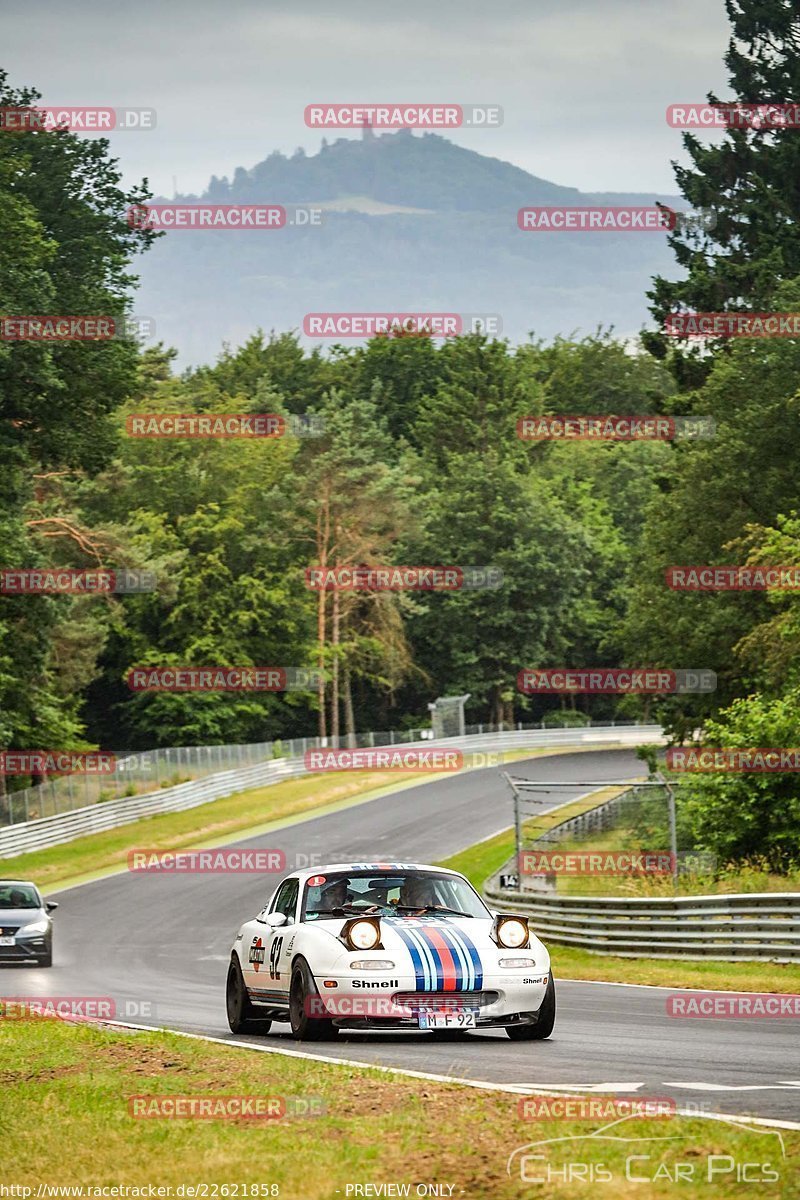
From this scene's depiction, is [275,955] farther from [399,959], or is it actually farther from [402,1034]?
[399,959]

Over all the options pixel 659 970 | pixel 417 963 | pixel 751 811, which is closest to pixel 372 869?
pixel 417 963

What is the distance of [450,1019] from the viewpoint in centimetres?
1297

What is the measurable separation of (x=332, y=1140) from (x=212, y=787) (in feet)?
203

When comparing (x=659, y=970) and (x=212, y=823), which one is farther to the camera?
(x=212, y=823)

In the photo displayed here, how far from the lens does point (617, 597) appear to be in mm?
109250

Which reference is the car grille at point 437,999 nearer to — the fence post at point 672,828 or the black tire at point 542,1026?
the black tire at point 542,1026

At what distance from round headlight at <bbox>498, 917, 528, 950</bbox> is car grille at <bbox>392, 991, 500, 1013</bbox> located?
1.54ft

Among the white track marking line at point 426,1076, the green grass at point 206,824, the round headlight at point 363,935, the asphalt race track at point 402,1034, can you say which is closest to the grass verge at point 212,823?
the green grass at point 206,824

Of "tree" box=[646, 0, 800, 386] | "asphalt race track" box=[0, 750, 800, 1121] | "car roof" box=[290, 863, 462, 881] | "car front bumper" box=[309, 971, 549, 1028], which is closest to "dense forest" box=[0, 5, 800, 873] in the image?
"tree" box=[646, 0, 800, 386]

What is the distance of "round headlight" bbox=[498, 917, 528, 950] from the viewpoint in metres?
13.4

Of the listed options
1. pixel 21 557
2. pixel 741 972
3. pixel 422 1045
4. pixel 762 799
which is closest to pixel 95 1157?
pixel 422 1045

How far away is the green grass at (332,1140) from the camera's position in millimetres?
7250

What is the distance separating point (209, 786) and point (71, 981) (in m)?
44.0

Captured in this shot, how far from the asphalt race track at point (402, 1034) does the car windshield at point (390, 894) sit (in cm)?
Result: 101
